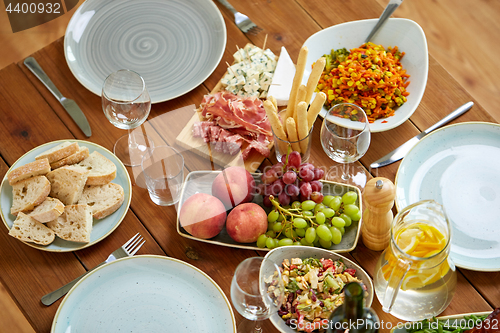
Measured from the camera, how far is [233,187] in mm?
1147

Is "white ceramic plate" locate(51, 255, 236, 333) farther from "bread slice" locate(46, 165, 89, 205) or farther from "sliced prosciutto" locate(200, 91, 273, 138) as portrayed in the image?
"sliced prosciutto" locate(200, 91, 273, 138)

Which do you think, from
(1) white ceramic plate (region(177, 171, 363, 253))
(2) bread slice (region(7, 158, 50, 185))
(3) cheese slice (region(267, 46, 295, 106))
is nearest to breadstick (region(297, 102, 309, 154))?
(1) white ceramic plate (region(177, 171, 363, 253))

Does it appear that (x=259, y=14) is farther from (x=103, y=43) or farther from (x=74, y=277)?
(x=74, y=277)

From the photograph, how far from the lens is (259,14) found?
1549 mm

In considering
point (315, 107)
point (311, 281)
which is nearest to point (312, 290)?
point (311, 281)

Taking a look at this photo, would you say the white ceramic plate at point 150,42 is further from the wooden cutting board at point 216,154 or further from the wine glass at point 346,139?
the wine glass at point 346,139

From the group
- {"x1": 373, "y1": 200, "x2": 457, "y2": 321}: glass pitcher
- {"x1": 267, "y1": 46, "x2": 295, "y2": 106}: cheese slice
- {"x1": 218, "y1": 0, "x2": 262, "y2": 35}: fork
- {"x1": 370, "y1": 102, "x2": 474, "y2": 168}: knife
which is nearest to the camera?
{"x1": 373, "y1": 200, "x2": 457, "y2": 321}: glass pitcher

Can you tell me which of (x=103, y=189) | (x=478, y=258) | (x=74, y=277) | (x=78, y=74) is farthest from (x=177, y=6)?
(x=478, y=258)

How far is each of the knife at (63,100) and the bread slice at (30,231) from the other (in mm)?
330

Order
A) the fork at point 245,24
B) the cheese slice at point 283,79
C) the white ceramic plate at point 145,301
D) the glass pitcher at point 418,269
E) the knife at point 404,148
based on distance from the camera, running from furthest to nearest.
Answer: the fork at point 245,24 < the cheese slice at point 283,79 < the knife at point 404,148 < the white ceramic plate at point 145,301 < the glass pitcher at point 418,269

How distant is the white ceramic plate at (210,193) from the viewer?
3.57 feet

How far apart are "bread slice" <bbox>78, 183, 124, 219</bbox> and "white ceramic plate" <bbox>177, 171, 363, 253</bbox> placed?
7.0 inches

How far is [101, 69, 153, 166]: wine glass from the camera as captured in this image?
3.77ft

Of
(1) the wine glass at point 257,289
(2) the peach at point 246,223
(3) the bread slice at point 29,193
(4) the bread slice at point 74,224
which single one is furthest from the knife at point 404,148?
(3) the bread slice at point 29,193
